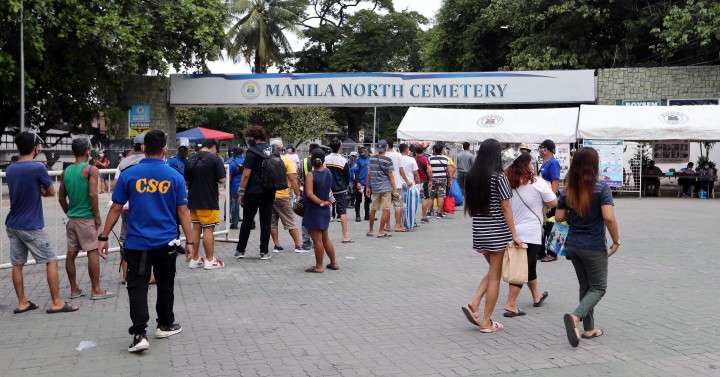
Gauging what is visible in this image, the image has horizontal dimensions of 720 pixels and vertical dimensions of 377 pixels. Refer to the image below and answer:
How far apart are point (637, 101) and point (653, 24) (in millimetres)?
6378

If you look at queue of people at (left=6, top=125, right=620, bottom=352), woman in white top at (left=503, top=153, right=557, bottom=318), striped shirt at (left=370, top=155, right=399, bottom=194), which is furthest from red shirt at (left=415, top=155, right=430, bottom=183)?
woman in white top at (left=503, top=153, right=557, bottom=318)

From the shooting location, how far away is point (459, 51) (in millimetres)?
39781

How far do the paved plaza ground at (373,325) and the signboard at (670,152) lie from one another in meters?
17.3

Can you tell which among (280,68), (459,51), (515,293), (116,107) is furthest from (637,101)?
(280,68)

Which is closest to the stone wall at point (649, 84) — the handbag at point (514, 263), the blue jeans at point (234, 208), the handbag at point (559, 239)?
the blue jeans at point (234, 208)

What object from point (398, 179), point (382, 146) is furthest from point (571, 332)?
point (398, 179)

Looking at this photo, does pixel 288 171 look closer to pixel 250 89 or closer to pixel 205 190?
pixel 205 190

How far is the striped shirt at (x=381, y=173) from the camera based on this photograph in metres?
12.5

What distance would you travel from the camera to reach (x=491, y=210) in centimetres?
598

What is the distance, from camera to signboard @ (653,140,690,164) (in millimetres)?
26150

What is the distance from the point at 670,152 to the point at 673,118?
17.8 ft

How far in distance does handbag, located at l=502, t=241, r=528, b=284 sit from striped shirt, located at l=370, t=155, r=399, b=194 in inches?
258

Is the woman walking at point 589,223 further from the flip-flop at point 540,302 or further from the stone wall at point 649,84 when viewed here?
the stone wall at point 649,84

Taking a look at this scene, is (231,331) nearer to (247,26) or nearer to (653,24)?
(653,24)
